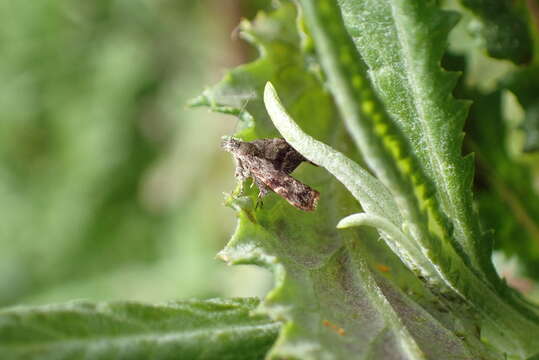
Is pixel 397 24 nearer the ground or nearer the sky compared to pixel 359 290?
nearer the sky

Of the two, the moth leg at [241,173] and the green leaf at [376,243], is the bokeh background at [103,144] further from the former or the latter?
A: the green leaf at [376,243]

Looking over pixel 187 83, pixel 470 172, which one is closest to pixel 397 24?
pixel 470 172

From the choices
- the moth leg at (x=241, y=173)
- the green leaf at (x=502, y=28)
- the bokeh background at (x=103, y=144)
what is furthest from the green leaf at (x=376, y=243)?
the bokeh background at (x=103, y=144)

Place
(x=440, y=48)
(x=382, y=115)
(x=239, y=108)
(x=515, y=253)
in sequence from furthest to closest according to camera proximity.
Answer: (x=515, y=253) < (x=239, y=108) < (x=440, y=48) < (x=382, y=115)

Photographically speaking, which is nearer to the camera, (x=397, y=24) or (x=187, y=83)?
(x=397, y=24)

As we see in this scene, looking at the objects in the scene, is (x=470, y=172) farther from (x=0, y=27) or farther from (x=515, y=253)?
(x=0, y=27)

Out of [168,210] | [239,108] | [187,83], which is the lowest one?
[239,108]

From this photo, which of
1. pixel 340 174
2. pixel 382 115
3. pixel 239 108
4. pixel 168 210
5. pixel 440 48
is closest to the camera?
pixel 382 115

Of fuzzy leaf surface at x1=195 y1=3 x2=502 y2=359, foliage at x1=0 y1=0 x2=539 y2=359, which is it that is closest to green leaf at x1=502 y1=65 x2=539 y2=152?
foliage at x1=0 y1=0 x2=539 y2=359
